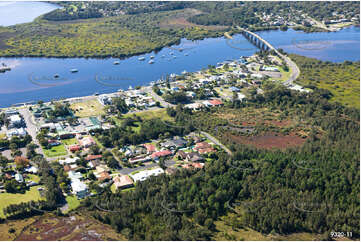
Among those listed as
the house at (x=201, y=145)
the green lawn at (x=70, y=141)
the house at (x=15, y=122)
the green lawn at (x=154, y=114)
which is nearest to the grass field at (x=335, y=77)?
the house at (x=201, y=145)

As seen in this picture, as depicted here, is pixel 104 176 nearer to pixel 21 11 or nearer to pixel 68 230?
pixel 68 230

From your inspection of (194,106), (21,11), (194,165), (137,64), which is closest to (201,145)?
(194,165)

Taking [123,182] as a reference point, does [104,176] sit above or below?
above

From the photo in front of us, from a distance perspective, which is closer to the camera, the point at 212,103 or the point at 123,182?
the point at 123,182

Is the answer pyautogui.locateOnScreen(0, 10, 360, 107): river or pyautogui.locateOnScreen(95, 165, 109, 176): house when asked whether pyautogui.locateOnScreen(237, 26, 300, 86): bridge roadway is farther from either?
pyautogui.locateOnScreen(95, 165, 109, 176): house

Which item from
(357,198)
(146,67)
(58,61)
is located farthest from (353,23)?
(357,198)

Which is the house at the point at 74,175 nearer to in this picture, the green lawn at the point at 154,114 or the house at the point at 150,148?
the house at the point at 150,148
